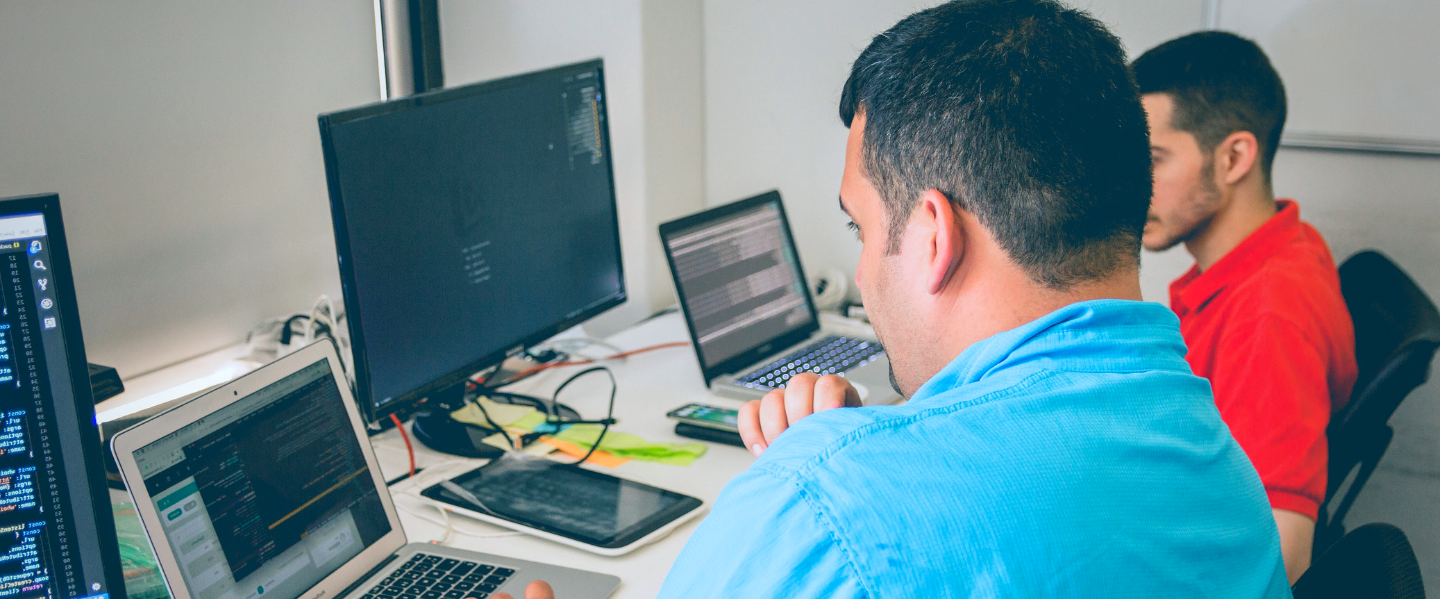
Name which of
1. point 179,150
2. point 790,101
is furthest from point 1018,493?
point 790,101

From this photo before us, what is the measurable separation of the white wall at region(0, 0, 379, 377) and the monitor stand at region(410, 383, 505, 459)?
Answer: 451 mm

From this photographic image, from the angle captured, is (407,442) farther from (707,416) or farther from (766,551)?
(766,551)

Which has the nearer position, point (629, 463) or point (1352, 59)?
point (629, 463)

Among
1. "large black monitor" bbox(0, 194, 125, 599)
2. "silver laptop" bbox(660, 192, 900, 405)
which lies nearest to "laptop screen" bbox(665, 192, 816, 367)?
"silver laptop" bbox(660, 192, 900, 405)

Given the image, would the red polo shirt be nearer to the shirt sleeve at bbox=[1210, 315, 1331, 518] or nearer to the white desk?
the shirt sleeve at bbox=[1210, 315, 1331, 518]

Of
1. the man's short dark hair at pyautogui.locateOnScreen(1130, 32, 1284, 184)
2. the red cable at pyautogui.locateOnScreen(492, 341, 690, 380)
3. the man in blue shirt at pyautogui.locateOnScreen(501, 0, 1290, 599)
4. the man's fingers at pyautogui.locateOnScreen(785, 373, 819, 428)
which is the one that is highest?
the man's short dark hair at pyautogui.locateOnScreen(1130, 32, 1284, 184)

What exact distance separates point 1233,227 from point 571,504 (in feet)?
3.52

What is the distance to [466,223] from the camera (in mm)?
1356

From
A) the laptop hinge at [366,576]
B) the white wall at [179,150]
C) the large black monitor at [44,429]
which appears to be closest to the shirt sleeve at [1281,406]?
the laptop hinge at [366,576]

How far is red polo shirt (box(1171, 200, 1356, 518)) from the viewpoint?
1.22 metres

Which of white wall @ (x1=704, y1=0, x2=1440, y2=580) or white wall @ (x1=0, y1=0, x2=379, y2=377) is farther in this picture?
white wall @ (x1=704, y1=0, x2=1440, y2=580)

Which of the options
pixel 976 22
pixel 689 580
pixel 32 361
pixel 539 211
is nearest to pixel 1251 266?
pixel 976 22

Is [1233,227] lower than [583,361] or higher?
higher

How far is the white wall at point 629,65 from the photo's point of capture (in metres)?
2.14
